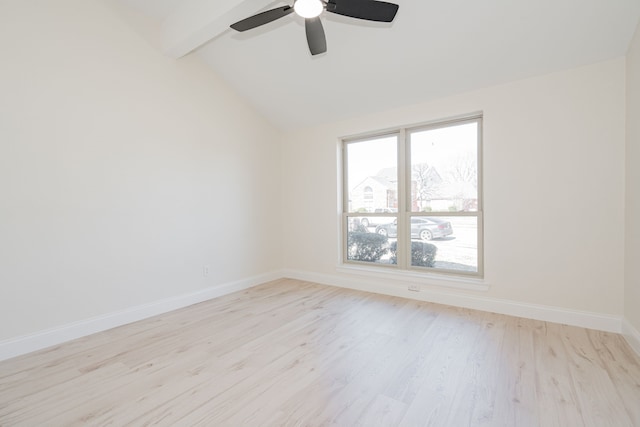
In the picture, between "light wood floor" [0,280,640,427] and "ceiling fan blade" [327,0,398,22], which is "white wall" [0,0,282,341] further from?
"ceiling fan blade" [327,0,398,22]

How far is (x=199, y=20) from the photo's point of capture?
A: 9.26ft

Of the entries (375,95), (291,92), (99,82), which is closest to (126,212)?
(99,82)

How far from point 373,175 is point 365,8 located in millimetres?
2419

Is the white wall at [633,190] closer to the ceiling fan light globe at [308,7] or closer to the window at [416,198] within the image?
the window at [416,198]

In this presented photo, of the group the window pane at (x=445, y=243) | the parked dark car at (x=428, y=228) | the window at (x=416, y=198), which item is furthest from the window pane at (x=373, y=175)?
the window pane at (x=445, y=243)

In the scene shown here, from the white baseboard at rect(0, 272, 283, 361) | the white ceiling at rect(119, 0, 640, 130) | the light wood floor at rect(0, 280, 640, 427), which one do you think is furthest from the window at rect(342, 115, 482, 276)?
the white baseboard at rect(0, 272, 283, 361)

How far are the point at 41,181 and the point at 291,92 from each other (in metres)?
2.84

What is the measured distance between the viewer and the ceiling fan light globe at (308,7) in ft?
6.47

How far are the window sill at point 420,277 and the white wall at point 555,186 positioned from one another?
0.34 ft

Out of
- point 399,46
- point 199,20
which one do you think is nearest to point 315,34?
point 399,46

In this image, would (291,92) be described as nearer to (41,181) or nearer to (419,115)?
(419,115)

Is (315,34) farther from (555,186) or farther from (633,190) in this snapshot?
(633,190)

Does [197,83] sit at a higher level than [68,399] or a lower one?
higher

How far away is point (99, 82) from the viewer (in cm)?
283
